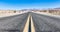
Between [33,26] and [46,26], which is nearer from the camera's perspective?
[33,26]

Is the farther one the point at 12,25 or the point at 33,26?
the point at 12,25

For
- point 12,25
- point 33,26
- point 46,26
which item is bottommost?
point 12,25

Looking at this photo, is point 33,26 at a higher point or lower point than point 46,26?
higher

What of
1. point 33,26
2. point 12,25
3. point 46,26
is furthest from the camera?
point 12,25

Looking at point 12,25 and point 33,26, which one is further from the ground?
point 33,26

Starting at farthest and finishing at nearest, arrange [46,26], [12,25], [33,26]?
[12,25] → [46,26] → [33,26]

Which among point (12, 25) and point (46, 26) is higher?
point (46, 26)

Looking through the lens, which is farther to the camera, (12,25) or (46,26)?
(12,25)
